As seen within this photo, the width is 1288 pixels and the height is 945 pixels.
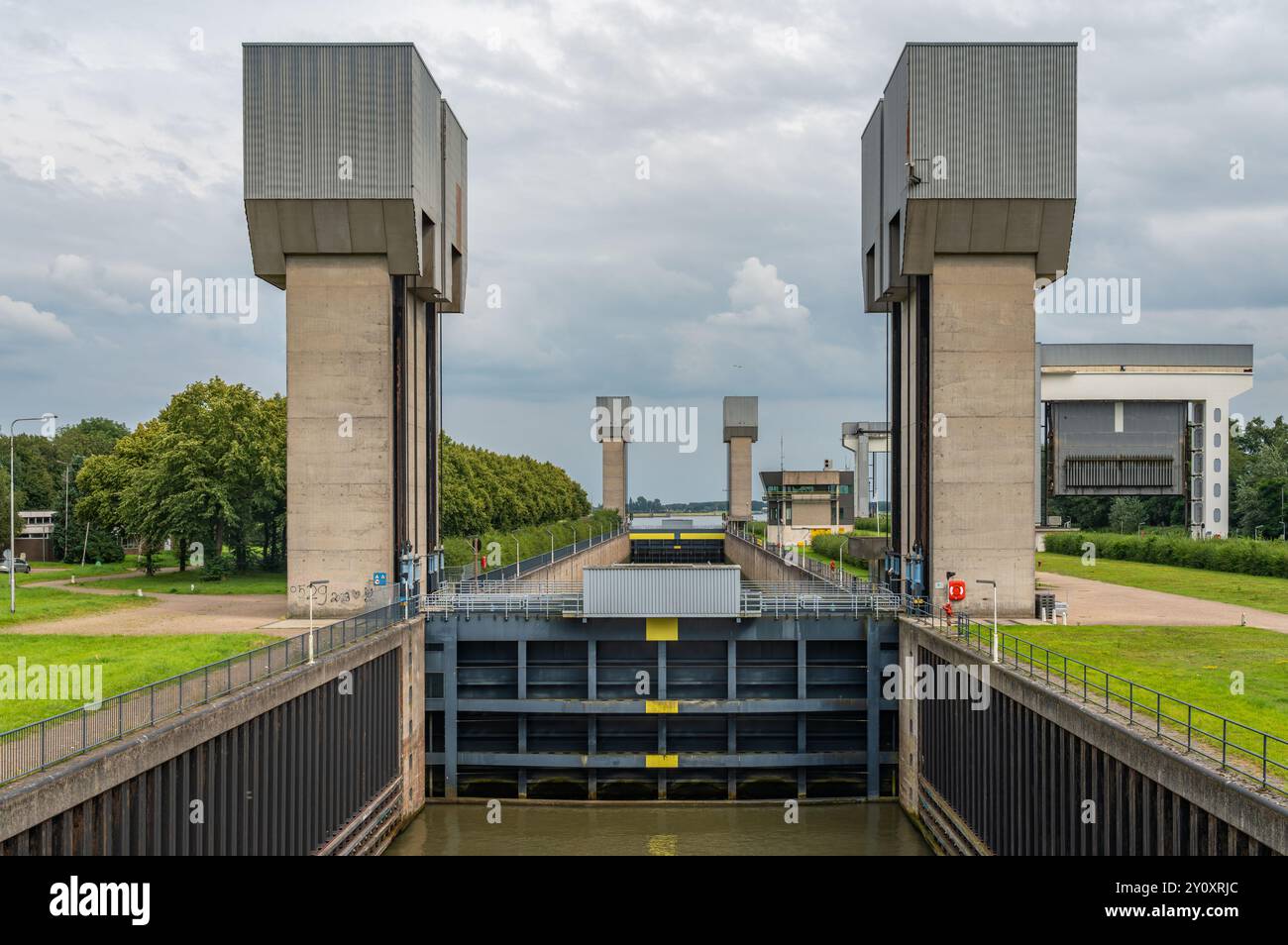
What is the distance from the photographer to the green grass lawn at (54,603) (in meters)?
31.5

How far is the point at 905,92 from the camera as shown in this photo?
32.4m

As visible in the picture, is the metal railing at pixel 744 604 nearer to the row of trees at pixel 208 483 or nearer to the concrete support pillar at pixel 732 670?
the concrete support pillar at pixel 732 670

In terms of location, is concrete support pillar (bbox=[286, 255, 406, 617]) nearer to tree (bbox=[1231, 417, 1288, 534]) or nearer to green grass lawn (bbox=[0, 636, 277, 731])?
green grass lawn (bbox=[0, 636, 277, 731])

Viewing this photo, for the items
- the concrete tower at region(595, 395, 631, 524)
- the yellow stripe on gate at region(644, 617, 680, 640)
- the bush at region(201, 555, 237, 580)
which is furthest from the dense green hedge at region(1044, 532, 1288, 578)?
the concrete tower at region(595, 395, 631, 524)

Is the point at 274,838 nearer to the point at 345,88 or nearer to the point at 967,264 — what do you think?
the point at 345,88

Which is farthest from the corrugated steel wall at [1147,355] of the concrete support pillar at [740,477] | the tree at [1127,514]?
the concrete support pillar at [740,477]

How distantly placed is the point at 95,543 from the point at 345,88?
192 feet

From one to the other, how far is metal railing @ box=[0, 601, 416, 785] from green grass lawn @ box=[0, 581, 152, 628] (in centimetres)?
1464

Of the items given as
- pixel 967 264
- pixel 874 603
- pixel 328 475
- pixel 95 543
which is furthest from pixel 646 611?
pixel 95 543

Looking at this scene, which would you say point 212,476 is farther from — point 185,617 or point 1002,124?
point 1002,124

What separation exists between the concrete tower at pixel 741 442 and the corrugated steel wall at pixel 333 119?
88941mm

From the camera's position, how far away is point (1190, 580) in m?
47.4

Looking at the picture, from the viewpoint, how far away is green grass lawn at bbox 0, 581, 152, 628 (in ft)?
103

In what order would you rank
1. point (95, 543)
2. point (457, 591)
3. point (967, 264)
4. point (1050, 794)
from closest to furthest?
point (1050, 794) → point (967, 264) → point (457, 591) → point (95, 543)
